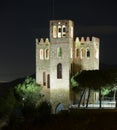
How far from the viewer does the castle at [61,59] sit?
247ft

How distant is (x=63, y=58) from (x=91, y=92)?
15.1ft

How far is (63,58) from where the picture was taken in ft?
248

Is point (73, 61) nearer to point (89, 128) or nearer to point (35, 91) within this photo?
point (35, 91)

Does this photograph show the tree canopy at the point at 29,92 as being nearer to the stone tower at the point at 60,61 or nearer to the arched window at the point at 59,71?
the stone tower at the point at 60,61

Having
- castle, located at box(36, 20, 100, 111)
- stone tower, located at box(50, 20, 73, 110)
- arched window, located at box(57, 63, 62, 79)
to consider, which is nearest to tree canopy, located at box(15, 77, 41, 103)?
castle, located at box(36, 20, 100, 111)

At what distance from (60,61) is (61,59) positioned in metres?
0.23

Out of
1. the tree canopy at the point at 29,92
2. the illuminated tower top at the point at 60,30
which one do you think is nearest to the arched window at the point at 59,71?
the tree canopy at the point at 29,92

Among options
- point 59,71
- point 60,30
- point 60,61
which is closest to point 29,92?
point 59,71

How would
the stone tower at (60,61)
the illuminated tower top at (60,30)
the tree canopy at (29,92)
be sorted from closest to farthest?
1. the stone tower at (60,61)
2. the illuminated tower top at (60,30)
3. the tree canopy at (29,92)

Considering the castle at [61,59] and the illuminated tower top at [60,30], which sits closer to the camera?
the castle at [61,59]

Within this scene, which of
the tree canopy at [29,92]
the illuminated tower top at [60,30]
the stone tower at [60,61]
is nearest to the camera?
the stone tower at [60,61]

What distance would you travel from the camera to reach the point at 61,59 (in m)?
75.6

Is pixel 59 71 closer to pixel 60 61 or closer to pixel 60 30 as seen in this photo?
pixel 60 61

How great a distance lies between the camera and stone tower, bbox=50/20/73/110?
75.1m
